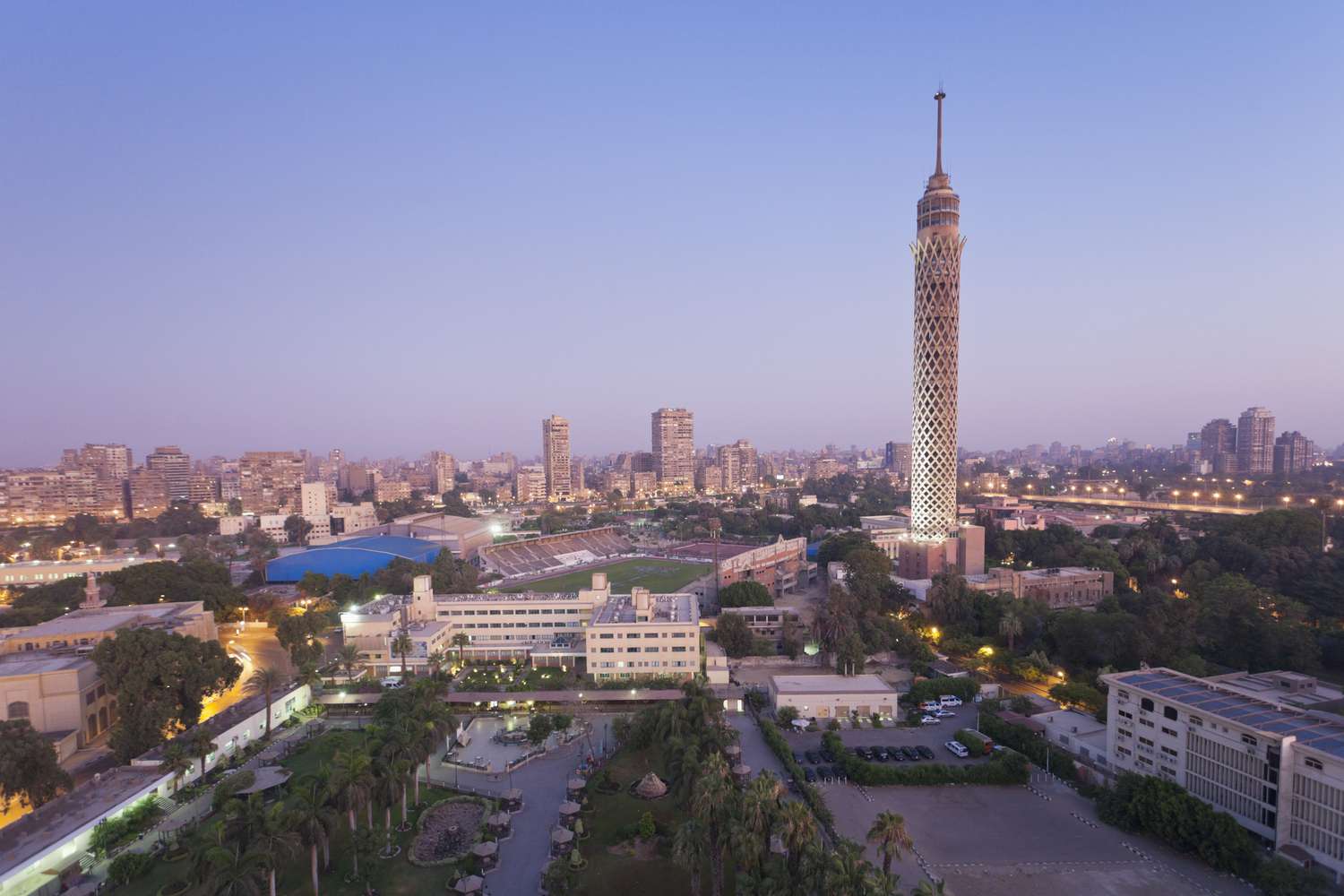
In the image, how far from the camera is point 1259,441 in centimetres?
10569

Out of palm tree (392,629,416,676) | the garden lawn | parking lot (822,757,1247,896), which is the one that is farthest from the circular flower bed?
palm tree (392,629,416,676)

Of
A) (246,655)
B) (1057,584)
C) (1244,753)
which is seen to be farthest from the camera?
(1057,584)

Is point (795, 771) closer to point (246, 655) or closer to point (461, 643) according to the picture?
point (461, 643)

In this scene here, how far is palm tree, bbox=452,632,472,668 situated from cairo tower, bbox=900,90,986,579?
2655 cm

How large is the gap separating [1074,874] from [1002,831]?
2011 millimetres

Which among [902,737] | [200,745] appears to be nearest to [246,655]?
[200,745]

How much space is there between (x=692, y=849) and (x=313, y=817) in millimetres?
8294

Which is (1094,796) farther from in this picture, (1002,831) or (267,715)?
(267,715)

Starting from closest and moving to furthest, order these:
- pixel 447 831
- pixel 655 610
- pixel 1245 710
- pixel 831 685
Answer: pixel 1245 710, pixel 447 831, pixel 831 685, pixel 655 610

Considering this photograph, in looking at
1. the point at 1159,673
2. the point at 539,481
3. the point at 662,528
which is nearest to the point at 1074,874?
the point at 1159,673

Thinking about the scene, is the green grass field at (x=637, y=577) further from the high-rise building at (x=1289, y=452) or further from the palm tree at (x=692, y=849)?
the high-rise building at (x=1289, y=452)

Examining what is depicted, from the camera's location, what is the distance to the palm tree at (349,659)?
2855 cm

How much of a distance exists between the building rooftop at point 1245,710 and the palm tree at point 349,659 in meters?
27.9

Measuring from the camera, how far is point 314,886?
589 inches
